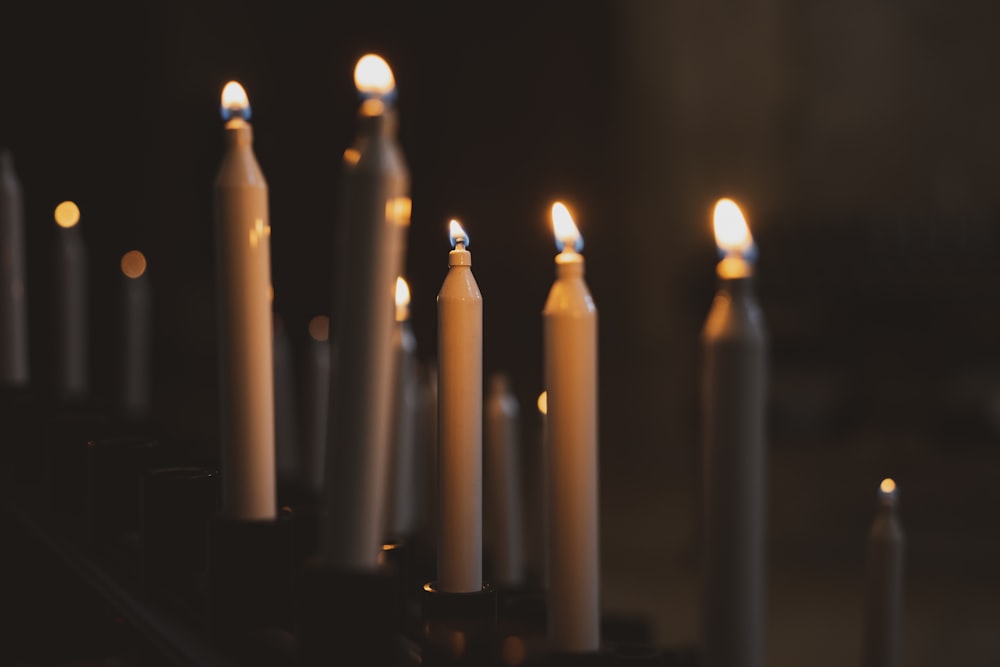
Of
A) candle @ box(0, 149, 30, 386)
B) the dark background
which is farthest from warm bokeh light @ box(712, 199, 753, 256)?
the dark background

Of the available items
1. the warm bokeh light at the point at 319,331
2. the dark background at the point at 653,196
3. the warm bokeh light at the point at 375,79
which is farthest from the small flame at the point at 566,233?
the dark background at the point at 653,196

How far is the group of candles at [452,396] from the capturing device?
27 centimetres

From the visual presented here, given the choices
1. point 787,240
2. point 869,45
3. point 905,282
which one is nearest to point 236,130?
point 905,282

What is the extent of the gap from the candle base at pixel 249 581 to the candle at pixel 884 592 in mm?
296

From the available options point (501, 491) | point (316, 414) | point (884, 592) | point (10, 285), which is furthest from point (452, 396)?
point (316, 414)

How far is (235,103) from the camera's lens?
1.44 feet

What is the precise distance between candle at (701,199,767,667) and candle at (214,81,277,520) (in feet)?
0.56

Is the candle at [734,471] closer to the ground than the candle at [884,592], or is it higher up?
higher up

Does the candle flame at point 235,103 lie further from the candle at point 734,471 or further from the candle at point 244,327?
the candle at point 734,471

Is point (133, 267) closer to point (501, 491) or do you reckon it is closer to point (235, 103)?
point (501, 491)

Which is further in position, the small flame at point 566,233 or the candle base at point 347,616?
the small flame at point 566,233

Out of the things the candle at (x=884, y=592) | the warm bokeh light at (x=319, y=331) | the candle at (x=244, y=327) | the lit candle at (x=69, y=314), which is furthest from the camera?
the warm bokeh light at (x=319, y=331)

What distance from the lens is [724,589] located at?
0.29m

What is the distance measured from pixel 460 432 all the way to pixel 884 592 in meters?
0.25
